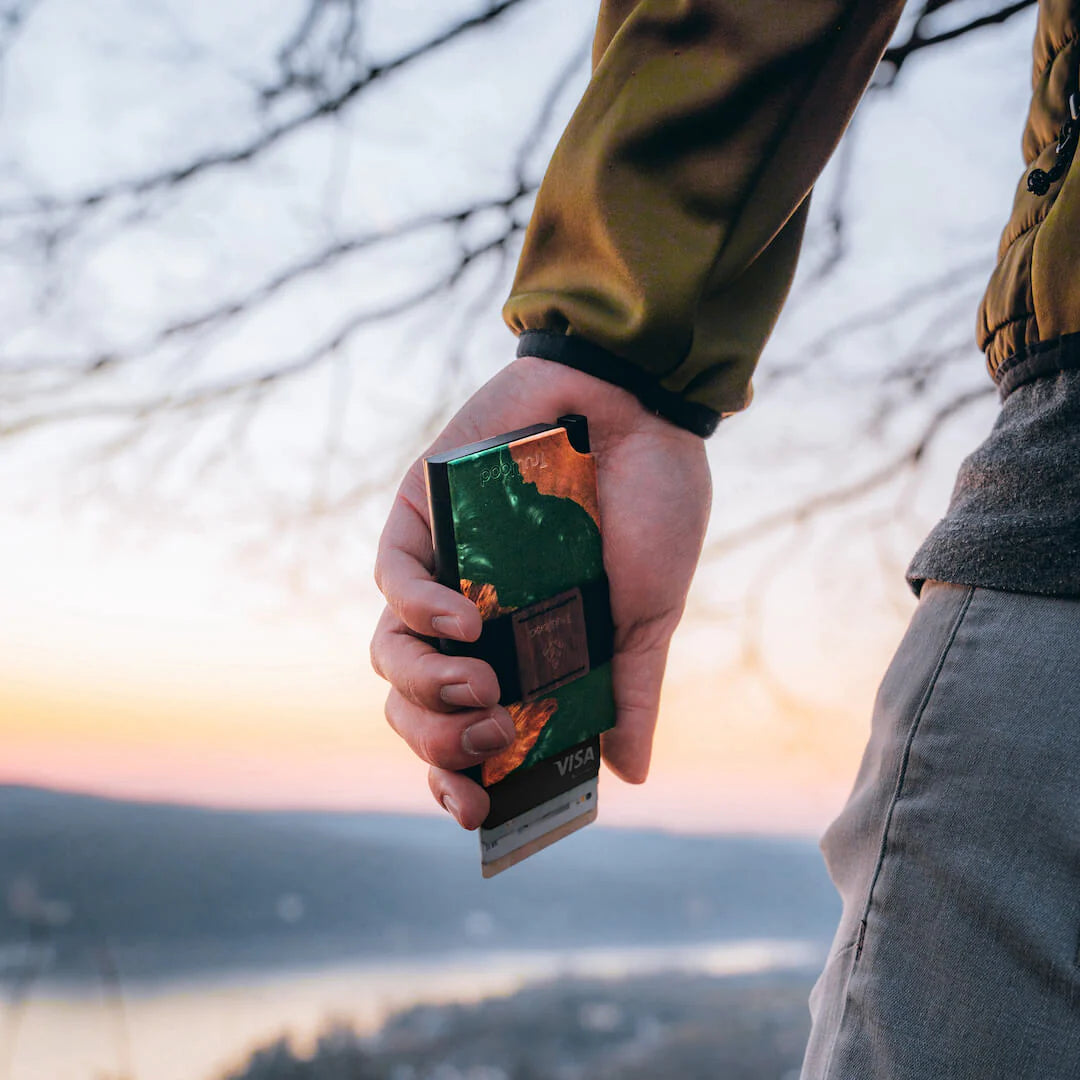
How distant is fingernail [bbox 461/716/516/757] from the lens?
67 cm

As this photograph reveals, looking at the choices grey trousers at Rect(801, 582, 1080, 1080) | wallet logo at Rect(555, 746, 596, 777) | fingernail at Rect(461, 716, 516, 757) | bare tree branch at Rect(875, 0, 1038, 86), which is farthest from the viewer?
bare tree branch at Rect(875, 0, 1038, 86)

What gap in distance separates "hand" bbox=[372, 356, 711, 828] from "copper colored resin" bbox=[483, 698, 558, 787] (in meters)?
0.02

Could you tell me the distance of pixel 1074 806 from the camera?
1.55 feet

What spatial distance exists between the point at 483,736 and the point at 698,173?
537 mm

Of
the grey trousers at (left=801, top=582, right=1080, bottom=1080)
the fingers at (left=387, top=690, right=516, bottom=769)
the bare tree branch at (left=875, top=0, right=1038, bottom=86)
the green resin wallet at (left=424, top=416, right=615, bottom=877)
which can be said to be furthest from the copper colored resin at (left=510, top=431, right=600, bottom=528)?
the bare tree branch at (left=875, top=0, right=1038, bottom=86)

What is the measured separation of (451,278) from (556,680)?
142cm

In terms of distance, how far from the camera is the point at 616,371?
2.61ft

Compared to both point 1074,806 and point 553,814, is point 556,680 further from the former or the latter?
point 1074,806

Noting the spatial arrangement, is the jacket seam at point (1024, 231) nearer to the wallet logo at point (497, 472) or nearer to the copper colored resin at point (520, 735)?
the wallet logo at point (497, 472)

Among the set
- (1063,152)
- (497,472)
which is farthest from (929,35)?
(497,472)

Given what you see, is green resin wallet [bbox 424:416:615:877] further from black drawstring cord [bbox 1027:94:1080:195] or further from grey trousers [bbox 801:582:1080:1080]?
black drawstring cord [bbox 1027:94:1080:195]

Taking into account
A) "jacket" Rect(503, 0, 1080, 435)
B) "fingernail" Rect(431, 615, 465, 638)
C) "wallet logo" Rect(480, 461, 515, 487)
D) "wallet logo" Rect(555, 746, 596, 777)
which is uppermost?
"jacket" Rect(503, 0, 1080, 435)

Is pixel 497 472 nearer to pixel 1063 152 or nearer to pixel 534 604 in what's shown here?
pixel 534 604

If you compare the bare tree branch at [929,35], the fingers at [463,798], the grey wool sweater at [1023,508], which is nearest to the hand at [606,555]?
the fingers at [463,798]
